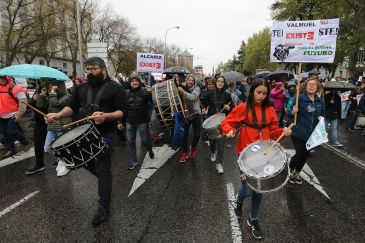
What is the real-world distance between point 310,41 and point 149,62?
6.08 meters

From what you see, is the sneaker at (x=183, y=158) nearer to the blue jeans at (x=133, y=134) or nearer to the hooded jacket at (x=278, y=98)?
the blue jeans at (x=133, y=134)

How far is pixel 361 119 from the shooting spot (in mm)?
9609

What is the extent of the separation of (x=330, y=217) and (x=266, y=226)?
36.5 inches

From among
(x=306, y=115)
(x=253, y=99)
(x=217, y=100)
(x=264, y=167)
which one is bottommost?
(x=264, y=167)

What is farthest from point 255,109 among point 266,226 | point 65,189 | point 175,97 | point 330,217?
point 65,189

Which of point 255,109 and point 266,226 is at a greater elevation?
point 255,109

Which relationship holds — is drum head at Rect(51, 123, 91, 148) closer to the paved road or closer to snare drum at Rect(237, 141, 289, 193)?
the paved road

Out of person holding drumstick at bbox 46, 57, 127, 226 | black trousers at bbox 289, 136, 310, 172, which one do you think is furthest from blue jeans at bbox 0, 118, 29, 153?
black trousers at bbox 289, 136, 310, 172

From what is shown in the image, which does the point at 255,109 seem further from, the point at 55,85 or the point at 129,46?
the point at 129,46

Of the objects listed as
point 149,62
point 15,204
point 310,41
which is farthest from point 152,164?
point 149,62

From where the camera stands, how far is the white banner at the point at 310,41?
5176 millimetres

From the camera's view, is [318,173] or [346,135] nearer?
[318,173]

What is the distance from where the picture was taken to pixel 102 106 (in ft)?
12.0

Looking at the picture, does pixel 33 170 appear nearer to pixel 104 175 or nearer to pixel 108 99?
pixel 104 175
